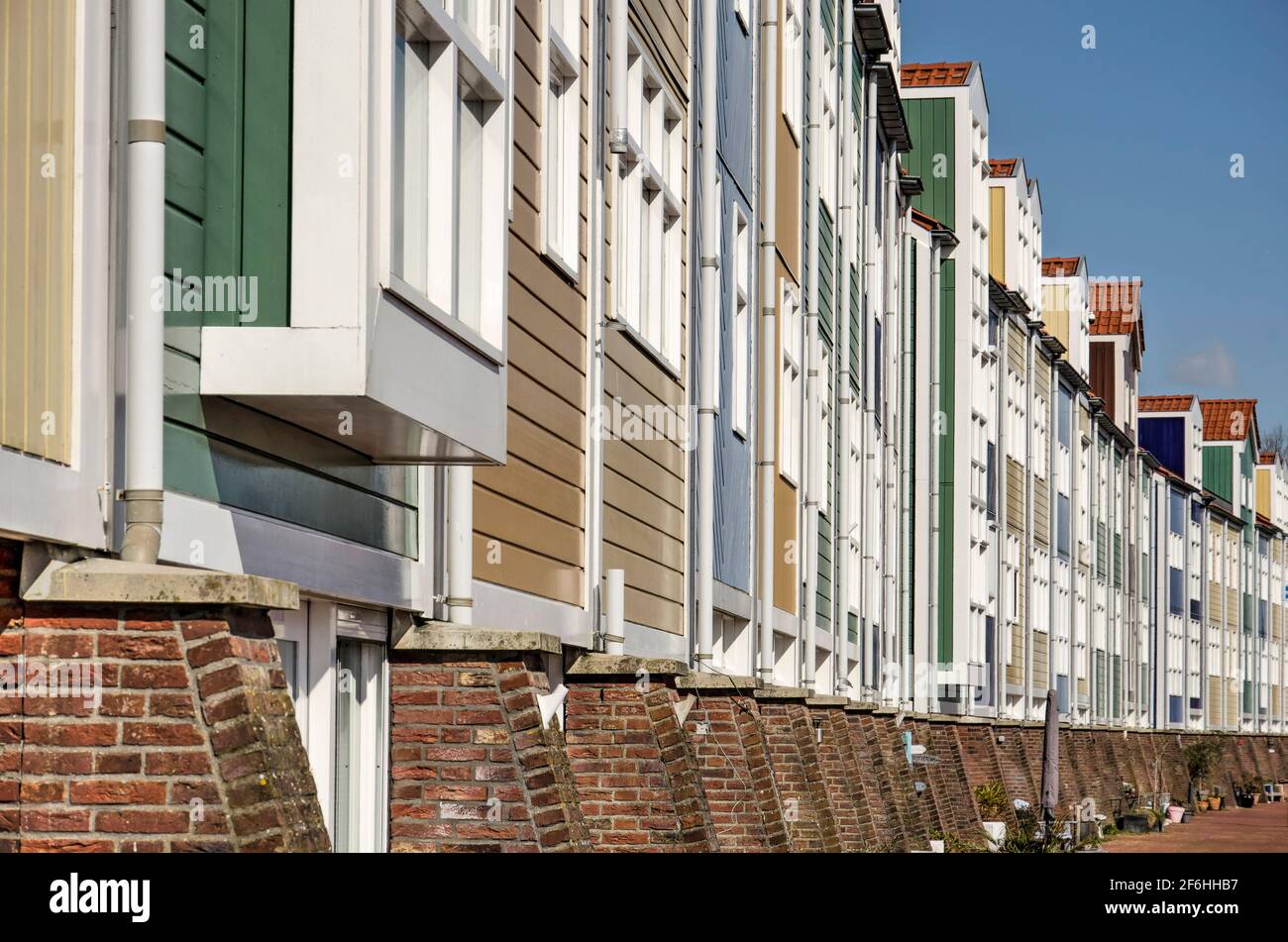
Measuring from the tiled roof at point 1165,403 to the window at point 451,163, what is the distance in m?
62.9

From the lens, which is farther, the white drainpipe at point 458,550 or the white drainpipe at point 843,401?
the white drainpipe at point 843,401

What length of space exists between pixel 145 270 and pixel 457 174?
6.98ft

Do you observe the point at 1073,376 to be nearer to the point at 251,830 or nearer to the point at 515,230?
the point at 515,230

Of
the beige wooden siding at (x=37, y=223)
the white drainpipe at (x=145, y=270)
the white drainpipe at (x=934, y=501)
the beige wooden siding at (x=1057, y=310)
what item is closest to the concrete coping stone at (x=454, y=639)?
the white drainpipe at (x=145, y=270)

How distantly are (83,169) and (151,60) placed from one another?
15.1 inches

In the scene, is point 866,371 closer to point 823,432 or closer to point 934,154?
point 823,432

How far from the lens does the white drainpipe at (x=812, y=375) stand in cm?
2042

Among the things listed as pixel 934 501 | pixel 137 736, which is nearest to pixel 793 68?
pixel 934 501

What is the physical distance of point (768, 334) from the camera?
17922 mm

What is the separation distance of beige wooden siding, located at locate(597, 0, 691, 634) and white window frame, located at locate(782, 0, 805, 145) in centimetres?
543

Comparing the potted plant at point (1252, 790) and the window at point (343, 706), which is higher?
the window at point (343, 706)

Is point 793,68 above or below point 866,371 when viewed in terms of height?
above

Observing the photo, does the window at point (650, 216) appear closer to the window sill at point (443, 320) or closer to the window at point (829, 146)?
the window sill at point (443, 320)
